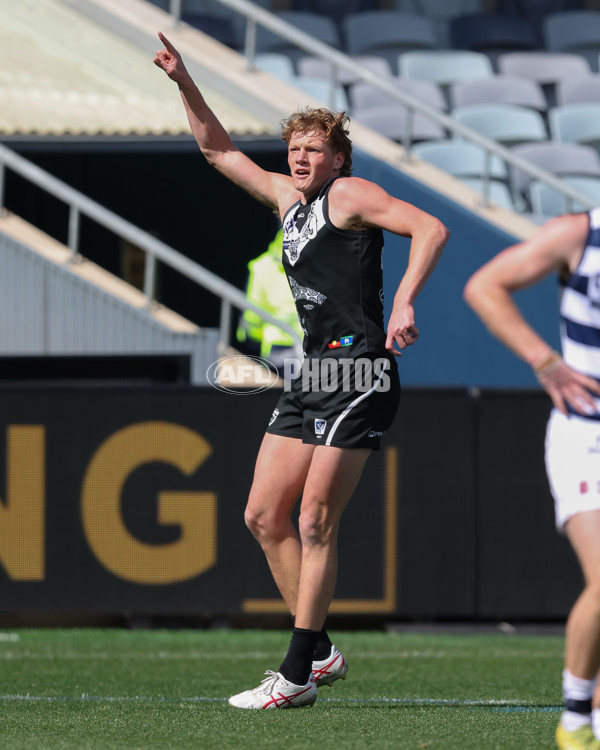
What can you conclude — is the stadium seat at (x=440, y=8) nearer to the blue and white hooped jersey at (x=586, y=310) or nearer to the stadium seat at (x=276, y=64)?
the stadium seat at (x=276, y=64)

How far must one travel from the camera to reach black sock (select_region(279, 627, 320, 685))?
5.11 m

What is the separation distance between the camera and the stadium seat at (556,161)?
1525cm

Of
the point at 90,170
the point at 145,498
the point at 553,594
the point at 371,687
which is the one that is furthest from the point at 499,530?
the point at 90,170

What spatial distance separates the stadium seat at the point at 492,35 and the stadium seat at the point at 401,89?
2366 mm

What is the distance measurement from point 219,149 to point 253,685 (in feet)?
8.18

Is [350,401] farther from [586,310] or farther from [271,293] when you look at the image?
[271,293]

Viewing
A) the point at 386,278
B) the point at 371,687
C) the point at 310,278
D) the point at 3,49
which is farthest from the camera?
the point at 3,49

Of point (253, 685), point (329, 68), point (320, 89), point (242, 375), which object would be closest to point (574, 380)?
point (253, 685)

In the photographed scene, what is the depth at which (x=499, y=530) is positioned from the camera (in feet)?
30.8

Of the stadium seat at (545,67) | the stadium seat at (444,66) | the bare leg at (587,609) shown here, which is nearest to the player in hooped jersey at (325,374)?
the bare leg at (587,609)

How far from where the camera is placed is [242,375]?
33.7 ft

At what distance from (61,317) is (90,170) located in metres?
3.37

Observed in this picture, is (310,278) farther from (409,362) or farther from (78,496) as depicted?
(409,362)

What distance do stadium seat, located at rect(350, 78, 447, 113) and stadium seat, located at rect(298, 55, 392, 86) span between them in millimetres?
167
